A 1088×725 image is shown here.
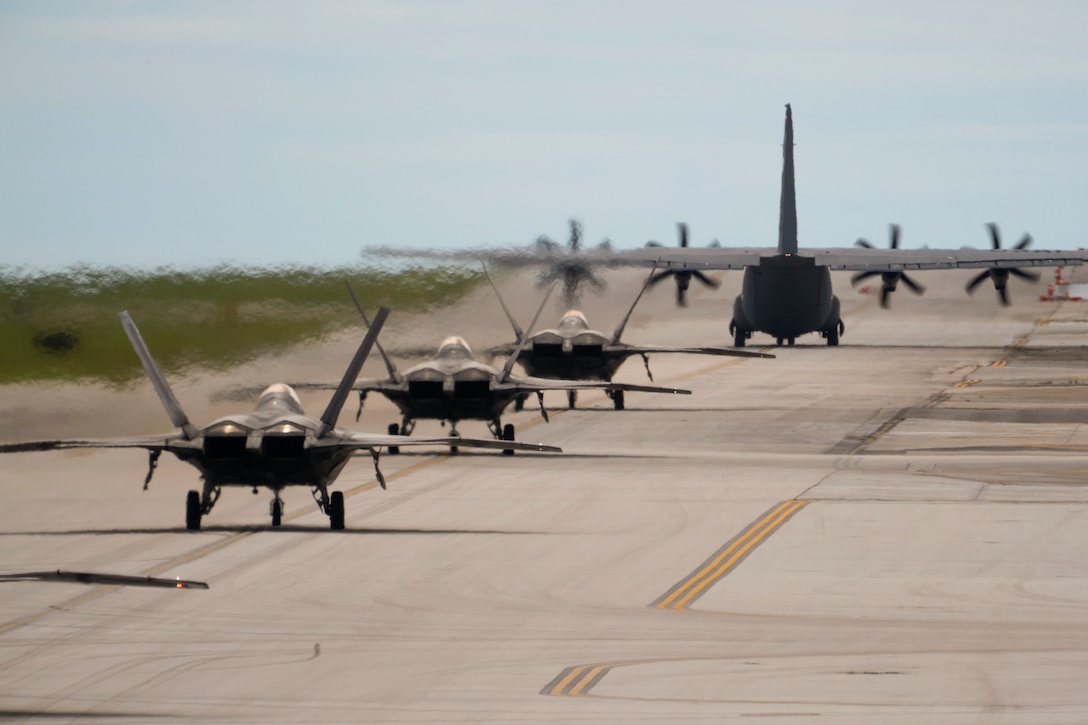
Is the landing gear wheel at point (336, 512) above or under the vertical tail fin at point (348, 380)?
under

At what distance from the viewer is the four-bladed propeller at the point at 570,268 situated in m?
69.4

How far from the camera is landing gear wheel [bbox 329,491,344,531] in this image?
30.9 meters

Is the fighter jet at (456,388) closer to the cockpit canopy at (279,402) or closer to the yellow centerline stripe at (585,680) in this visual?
the cockpit canopy at (279,402)

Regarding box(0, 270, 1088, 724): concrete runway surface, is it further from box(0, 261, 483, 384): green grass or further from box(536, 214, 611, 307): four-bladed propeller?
box(536, 214, 611, 307): four-bladed propeller

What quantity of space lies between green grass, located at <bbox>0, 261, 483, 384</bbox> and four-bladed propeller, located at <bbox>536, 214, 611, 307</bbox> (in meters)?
16.5

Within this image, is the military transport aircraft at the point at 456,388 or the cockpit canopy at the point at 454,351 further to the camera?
the cockpit canopy at the point at 454,351

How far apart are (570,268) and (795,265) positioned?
38.2ft

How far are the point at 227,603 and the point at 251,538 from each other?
5573 millimetres

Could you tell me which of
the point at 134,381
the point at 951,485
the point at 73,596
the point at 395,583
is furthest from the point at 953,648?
the point at 134,381

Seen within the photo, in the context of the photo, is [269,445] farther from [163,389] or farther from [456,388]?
[456,388]

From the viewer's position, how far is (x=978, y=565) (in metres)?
27.5

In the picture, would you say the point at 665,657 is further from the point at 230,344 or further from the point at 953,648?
the point at 230,344

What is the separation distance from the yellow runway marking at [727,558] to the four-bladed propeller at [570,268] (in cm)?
3321

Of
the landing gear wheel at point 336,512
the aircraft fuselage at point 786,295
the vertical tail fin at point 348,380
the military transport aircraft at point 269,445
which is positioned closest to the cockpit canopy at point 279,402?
the military transport aircraft at point 269,445
